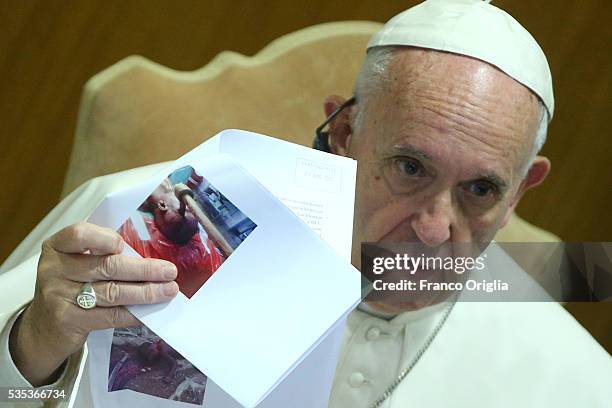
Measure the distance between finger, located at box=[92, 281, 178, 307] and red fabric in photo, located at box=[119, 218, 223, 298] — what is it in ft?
0.06

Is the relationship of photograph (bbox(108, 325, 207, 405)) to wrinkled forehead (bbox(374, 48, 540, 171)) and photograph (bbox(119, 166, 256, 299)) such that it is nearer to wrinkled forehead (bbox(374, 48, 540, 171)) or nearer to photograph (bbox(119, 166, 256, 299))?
photograph (bbox(119, 166, 256, 299))

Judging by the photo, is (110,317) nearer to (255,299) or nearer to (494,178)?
(255,299)

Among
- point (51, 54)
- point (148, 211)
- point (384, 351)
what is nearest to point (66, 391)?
point (148, 211)

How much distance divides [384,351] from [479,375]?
7.0 inches

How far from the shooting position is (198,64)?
2.25 metres

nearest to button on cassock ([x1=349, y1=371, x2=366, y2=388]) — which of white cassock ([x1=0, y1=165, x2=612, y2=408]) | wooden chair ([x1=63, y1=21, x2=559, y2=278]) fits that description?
white cassock ([x1=0, y1=165, x2=612, y2=408])

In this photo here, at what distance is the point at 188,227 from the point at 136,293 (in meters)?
0.09

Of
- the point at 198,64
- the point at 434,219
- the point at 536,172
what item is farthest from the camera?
the point at 198,64

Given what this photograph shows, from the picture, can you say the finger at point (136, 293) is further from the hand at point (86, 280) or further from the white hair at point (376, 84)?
the white hair at point (376, 84)

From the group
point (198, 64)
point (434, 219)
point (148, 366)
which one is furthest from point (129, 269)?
point (198, 64)

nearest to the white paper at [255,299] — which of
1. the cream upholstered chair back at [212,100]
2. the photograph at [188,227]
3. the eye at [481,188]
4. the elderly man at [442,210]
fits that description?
the photograph at [188,227]

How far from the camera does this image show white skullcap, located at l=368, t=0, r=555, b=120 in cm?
136

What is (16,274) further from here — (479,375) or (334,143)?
(479,375)

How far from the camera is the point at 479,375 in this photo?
1.50 m
